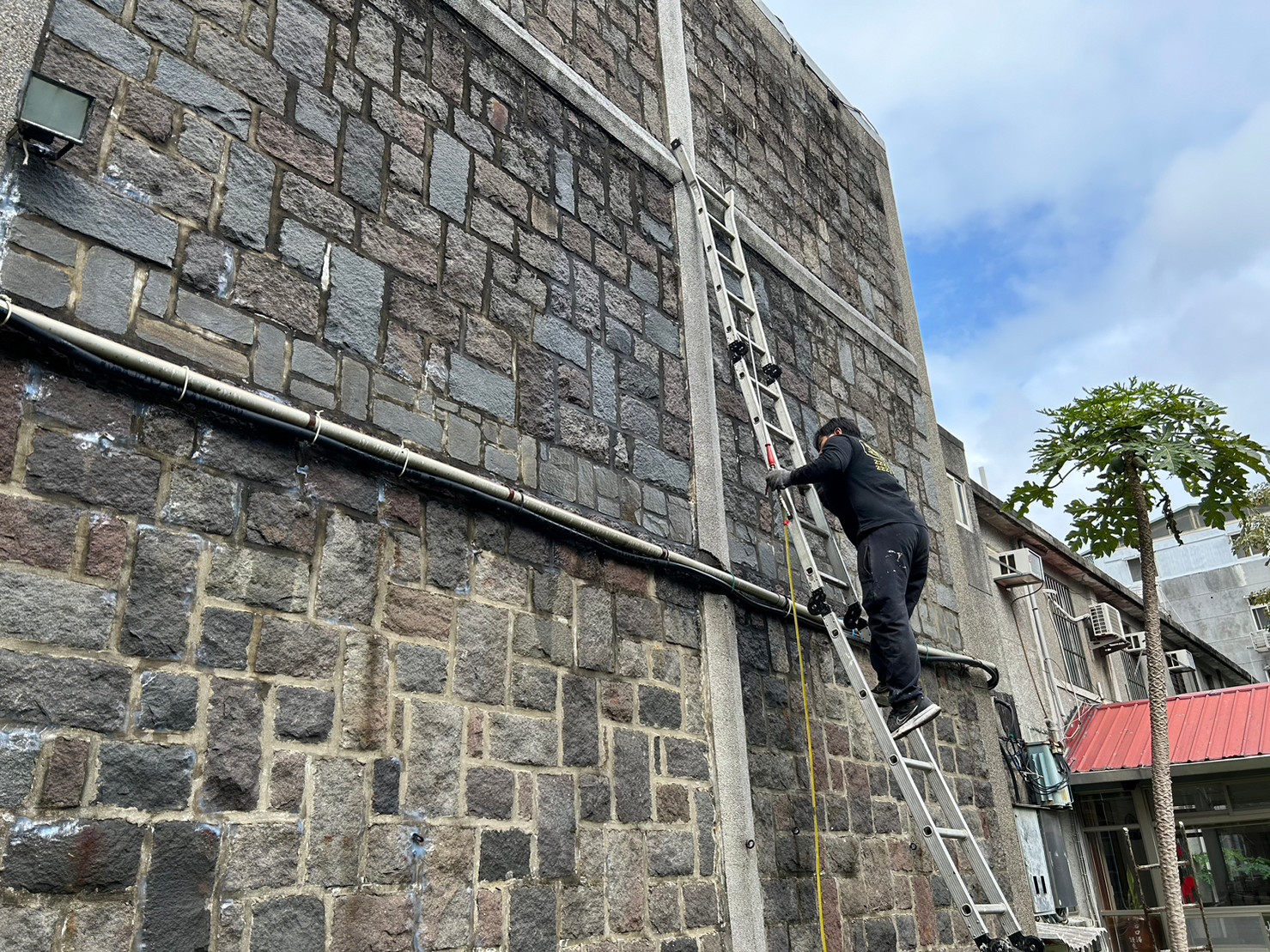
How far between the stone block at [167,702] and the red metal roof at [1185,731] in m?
12.8

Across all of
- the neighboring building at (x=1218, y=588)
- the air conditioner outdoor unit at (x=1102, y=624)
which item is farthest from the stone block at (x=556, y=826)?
the neighboring building at (x=1218, y=588)

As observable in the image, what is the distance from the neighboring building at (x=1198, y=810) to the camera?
12.9 metres

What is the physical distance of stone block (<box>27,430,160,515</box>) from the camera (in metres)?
3.03

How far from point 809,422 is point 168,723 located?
4853 mm

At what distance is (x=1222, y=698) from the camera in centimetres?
1383

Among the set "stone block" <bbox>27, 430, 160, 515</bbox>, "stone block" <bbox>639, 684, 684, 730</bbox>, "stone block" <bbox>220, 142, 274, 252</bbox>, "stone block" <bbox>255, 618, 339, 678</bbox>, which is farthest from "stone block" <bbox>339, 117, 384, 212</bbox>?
"stone block" <bbox>639, 684, 684, 730</bbox>

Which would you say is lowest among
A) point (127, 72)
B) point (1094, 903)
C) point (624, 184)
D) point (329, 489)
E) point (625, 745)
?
point (1094, 903)

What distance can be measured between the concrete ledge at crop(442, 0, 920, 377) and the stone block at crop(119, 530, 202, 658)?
3.08 meters

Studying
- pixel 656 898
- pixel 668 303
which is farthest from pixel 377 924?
pixel 668 303

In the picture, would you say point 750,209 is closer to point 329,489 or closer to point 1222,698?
point 329,489

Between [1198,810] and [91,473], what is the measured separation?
14485 mm

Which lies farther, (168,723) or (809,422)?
(809,422)

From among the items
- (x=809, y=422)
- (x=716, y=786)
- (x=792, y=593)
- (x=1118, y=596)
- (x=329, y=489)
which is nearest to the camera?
(x=329, y=489)

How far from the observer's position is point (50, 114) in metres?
3.17
